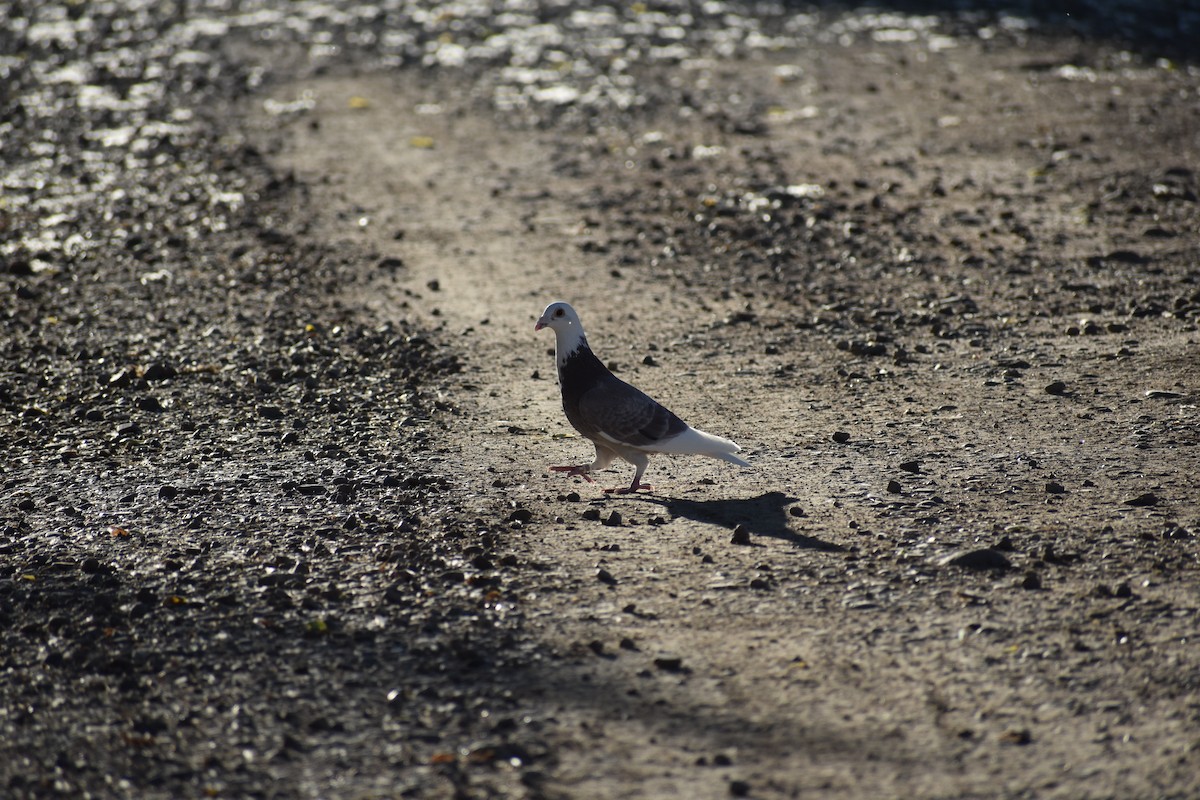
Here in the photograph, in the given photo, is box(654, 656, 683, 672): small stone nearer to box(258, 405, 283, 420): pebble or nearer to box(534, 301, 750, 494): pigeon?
box(534, 301, 750, 494): pigeon

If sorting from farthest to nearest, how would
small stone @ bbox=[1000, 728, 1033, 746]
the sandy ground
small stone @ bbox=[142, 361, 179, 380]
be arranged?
small stone @ bbox=[142, 361, 179, 380]
the sandy ground
small stone @ bbox=[1000, 728, 1033, 746]

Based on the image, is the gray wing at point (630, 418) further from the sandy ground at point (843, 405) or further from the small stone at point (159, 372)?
the small stone at point (159, 372)

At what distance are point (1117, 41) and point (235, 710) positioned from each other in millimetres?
16403

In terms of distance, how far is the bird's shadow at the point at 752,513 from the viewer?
6230 mm

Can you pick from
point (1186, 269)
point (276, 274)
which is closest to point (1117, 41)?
point (1186, 269)

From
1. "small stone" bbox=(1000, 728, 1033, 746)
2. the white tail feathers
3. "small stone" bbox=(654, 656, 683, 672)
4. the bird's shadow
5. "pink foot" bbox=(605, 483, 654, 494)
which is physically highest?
"small stone" bbox=(1000, 728, 1033, 746)

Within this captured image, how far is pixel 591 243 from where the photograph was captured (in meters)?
11.5

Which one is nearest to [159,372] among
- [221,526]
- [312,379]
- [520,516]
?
[312,379]

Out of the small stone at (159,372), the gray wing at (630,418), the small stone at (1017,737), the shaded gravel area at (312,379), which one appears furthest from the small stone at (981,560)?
the small stone at (159,372)

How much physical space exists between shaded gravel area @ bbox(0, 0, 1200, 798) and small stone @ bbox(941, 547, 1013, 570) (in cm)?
2

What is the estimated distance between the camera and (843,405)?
8.11m

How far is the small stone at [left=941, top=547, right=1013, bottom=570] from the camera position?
5.82 m

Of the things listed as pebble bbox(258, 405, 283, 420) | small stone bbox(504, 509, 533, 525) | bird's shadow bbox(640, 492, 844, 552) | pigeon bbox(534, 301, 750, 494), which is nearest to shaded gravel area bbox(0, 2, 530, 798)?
pebble bbox(258, 405, 283, 420)

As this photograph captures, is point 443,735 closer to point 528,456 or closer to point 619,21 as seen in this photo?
point 528,456
